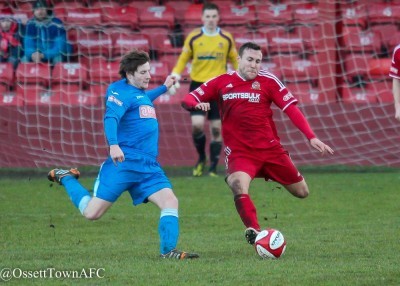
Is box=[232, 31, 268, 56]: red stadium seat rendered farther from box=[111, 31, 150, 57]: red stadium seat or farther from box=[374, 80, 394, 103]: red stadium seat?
box=[374, 80, 394, 103]: red stadium seat

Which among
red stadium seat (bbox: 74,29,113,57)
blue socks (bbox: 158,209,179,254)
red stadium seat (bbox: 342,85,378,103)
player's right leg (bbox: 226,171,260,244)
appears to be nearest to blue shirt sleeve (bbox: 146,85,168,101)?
player's right leg (bbox: 226,171,260,244)

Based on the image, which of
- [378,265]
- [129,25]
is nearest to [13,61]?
[129,25]

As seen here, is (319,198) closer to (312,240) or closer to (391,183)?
(391,183)

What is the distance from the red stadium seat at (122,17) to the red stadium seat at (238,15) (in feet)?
4.79

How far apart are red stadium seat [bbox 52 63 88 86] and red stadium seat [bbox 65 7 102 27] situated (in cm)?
86

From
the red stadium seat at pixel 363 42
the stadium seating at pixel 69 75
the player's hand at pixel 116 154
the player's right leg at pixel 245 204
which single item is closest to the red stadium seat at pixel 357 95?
the red stadium seat at pixel 363 42

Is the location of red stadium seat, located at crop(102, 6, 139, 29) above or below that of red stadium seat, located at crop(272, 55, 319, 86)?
above

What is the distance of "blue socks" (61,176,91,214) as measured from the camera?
331 inches

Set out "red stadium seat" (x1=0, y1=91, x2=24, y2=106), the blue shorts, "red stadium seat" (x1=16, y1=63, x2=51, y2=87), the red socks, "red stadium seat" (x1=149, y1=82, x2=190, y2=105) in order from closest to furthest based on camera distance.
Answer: the blue shorts < the red socks < "red stadium seat" (x1=0, y1=91, x2=24, y2=106) < "red stadium seat" (x1=16, y1=63, x2=51, y2=87) < "red stadium seat" (x1=149, y1=82, x2=190, y2=105)

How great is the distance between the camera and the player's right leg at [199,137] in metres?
14.2

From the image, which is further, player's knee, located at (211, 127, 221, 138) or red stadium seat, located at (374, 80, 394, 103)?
red stadium seat, located at (374, 80, 394, 103)

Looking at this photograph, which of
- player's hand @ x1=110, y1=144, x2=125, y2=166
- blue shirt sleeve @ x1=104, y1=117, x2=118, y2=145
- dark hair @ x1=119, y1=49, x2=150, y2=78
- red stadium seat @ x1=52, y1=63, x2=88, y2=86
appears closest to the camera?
player's hand @ x1=110, y1=144, x2=125, y2=166

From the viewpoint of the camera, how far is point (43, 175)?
48.0 ft

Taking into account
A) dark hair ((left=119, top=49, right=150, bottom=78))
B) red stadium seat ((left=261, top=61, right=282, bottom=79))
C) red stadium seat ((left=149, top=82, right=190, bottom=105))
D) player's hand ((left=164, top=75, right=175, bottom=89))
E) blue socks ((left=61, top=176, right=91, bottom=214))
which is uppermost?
dark hair ((left=119, top=49, right=150, bottom=78))
